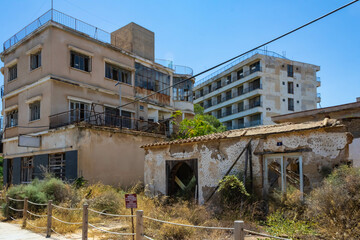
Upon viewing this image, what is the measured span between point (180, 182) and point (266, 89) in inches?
1462

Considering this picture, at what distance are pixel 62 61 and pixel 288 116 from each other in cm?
1356

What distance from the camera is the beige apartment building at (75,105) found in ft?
60.1

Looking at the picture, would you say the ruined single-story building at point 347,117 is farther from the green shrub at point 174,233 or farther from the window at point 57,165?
the window at point 57,165

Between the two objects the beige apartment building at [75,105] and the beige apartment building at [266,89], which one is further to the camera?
the beige apartment building at [266,89]

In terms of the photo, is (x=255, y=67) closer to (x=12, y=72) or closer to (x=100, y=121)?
(x=100, y=121)

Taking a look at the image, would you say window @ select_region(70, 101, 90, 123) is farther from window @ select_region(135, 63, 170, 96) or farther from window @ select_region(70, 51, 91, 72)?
window @ select_region(135, 63, 170, 96)

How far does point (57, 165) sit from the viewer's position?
18.6 metres

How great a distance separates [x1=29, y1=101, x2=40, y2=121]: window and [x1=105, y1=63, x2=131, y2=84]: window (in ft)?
16.2

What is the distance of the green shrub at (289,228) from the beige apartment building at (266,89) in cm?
4106

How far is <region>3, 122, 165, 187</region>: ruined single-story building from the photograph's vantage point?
17578 millimetres

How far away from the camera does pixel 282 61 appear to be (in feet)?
166

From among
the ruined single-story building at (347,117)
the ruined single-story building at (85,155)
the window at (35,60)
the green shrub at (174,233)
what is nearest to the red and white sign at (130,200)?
the green shrub at (174,233)

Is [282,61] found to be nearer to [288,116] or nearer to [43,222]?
[288,116]

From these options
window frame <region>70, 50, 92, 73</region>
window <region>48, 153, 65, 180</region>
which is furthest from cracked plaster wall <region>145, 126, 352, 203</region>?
window frame <region>70, 50, 92, 73</region>
